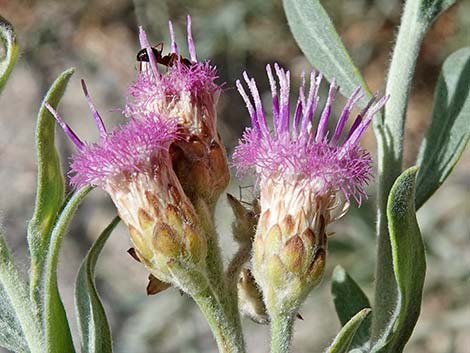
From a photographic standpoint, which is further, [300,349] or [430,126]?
[300,349]

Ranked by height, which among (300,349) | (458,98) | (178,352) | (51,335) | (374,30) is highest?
(374,30)

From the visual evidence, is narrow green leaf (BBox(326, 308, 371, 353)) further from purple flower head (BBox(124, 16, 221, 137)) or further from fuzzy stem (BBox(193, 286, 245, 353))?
purple flower head (BBox(124, 16, 221, 137))

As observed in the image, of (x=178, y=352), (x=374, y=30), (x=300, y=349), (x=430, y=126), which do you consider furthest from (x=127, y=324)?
(x=430, y=126)

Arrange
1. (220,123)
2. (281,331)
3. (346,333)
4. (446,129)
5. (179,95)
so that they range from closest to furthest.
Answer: (346,333)
(281,331)
(179,95)
(446,129)
(220,123)

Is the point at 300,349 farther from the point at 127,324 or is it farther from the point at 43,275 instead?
the point at 43,275

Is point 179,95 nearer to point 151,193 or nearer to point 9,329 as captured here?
point 151,193

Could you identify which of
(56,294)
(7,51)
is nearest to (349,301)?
(56,294)

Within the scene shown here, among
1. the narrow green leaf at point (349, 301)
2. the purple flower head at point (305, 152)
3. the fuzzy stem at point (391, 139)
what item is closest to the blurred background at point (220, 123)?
the narrow green leaf at point (349, 301)
